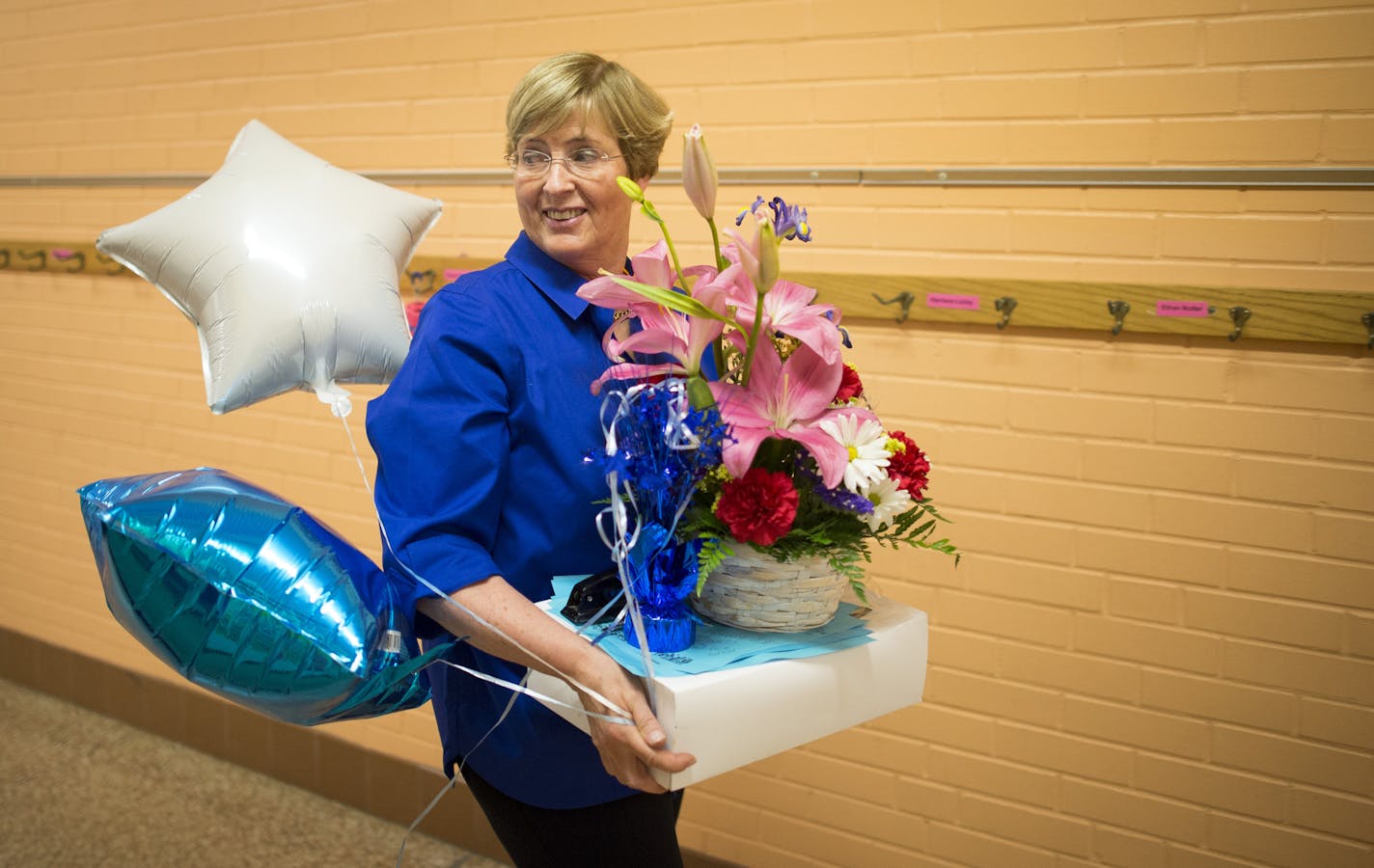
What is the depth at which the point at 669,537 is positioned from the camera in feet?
4.02

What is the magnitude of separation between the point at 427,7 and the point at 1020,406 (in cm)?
182

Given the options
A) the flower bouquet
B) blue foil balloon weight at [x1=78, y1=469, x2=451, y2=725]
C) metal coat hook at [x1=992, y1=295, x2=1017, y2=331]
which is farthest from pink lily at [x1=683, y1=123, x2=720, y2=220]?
metal coat hook at [x1=992, y1=295, x2=1017, y2=331]

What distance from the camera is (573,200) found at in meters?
1.40

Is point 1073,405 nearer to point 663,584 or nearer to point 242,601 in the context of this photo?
point 663,584

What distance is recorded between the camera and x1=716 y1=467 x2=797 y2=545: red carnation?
3.72 feet

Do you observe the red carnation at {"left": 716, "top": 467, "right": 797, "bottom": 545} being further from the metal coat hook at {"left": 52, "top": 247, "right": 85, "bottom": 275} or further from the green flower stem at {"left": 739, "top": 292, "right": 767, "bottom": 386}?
the metal coat hook at {"left": 52, "top": 247, "right": 85, "bottom": 275}

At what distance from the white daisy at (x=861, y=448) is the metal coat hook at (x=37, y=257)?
3393mm

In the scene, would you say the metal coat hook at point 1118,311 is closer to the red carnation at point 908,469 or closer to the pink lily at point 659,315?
the red carnation at point 908,469

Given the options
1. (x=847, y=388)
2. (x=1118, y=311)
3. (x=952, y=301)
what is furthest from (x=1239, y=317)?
(x=847, y=388)

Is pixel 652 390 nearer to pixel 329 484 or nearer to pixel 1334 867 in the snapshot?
pixel 1334 867

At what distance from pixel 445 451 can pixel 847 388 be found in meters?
0.47

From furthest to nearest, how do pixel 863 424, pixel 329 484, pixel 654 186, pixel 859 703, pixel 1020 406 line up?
1. pixel 329 484
2. pixel 654 186
3. pixel 1020 406
4. pixel 859 703
5. pixel 863 424

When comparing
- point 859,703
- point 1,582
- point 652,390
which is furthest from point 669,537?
point 1,582

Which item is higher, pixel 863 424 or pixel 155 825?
pixel 863 424
